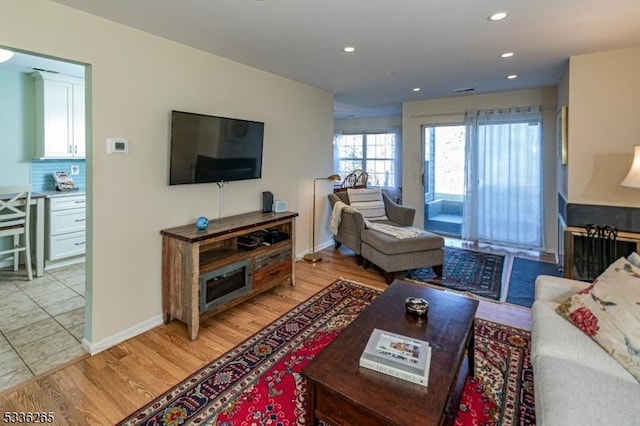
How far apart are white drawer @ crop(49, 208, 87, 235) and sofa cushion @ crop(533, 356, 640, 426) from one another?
4.79 metres

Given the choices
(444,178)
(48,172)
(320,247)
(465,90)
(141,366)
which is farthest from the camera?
(444,178)

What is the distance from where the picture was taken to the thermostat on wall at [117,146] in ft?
7.82

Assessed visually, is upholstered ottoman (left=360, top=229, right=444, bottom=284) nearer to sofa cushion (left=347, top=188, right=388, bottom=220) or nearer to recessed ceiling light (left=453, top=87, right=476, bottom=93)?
sofa cushion (left=347, top=188, right=388, bottom=220)

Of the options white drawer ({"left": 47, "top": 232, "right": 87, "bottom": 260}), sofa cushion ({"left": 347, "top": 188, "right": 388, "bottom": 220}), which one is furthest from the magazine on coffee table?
white drawer ({"left": 47, "top": 232, "right": 87, "bottom": 260})

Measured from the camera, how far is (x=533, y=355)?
168cm

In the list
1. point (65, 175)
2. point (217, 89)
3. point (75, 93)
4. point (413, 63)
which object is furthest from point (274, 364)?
point (75, 93)

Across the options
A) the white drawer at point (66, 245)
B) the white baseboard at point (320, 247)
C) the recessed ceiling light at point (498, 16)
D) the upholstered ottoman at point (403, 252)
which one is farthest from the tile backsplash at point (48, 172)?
the recessed ceiling light at point (498, 16)

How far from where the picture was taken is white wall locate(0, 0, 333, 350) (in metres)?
2.15

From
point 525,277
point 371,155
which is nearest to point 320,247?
point 525,277

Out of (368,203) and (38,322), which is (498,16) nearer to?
(368,203)

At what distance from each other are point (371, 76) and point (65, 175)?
406 cm

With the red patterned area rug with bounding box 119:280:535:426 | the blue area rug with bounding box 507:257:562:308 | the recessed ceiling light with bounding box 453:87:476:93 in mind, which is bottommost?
the red patterned area rug with bounding box 119:280:535:426

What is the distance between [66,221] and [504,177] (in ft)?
19.4

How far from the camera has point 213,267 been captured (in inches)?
104
